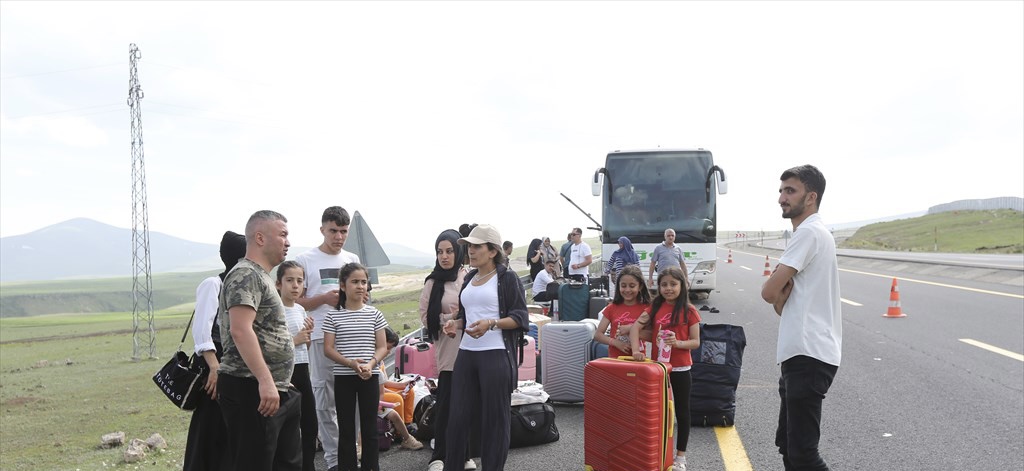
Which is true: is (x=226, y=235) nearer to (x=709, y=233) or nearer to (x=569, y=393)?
(x=569, y=393)

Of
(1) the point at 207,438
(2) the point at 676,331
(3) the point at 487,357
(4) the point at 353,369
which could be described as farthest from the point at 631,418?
(1) the point at 207,438

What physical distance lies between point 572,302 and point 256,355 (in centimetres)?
844

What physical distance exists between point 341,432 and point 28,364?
32.3 m

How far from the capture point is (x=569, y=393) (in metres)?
7.34

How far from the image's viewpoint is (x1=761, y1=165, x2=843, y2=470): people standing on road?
3562 mm

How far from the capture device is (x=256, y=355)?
127 inches

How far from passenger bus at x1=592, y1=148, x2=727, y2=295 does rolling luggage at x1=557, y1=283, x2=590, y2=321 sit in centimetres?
423

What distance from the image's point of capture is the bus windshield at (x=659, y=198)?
1550 cm

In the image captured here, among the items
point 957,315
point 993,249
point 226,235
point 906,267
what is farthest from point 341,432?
point 993,249

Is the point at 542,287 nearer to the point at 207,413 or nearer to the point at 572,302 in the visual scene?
the point at 572,302

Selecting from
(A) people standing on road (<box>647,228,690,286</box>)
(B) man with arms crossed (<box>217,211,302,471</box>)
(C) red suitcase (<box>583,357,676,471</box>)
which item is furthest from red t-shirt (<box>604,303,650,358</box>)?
(A) people standing on road (<box>647,228,690,286</box>)

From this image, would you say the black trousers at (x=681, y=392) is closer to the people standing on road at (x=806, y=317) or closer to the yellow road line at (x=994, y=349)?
the people standing on road at (x=806, y=317)

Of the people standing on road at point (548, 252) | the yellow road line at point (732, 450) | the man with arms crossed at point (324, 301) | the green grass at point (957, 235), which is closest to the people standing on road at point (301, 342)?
the man with arms crossed at point (324, 301)

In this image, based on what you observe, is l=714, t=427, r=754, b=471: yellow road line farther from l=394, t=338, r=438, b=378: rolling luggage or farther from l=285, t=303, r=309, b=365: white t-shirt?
l=285, t=303, r=309, b=365: white t-shirt
